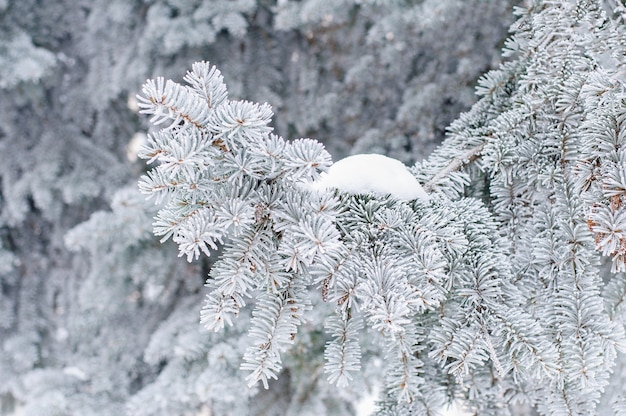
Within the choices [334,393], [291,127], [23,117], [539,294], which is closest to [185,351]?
[334,393]

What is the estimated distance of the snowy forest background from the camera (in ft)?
2.22

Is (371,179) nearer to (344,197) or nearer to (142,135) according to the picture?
(344,197)

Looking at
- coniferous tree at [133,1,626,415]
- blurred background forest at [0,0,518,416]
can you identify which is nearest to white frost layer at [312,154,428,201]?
coniferous tree at [133,1,626,415]

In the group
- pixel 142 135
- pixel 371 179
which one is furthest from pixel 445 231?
pixel 142 135

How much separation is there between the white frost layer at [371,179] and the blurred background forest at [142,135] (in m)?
0.68

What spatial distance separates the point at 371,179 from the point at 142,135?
58.2 inches

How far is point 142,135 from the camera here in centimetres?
197

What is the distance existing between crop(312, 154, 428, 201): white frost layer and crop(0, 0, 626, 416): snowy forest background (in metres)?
0.02

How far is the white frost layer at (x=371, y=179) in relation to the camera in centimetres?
71

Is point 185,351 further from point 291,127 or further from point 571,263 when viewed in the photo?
point 571,263

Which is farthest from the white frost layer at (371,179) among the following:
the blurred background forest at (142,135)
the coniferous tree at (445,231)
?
the blurred background forest at (142,135)

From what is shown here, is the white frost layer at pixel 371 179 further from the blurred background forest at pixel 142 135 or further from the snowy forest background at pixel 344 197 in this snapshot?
the blurred background forest at pixel 142 135

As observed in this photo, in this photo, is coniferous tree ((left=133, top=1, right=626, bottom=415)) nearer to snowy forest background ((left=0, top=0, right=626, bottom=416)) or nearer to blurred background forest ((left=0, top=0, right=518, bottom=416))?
snowy forest background ((left=0, top=0, right=626, bottom=416))

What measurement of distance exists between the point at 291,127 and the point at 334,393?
913mm
